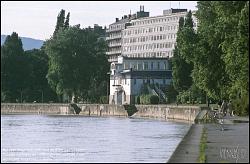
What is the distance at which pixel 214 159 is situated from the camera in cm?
3234

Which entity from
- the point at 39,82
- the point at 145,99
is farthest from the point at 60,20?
the point at 145,99

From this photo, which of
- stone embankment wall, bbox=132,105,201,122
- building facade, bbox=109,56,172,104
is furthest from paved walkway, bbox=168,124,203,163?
building facade, bbox=109,56,172,104

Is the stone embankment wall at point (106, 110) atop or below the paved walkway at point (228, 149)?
atop

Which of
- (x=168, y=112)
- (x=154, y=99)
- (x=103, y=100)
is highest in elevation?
(x=103, y=100)

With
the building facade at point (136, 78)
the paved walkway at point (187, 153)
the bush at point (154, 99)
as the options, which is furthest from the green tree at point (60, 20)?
the paved walkway at point (187, 153)

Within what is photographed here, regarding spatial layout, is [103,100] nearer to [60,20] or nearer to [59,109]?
[59,109]

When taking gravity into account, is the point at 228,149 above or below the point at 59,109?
below

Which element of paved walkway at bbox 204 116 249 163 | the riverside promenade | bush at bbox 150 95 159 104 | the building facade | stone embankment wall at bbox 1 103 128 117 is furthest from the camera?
the building facade

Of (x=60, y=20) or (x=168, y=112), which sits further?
(x=60, y=20)

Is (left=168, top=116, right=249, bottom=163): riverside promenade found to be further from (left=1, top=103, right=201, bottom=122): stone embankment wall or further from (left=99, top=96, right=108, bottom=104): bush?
(left=99, top=96, right=108, bottom=104): bush

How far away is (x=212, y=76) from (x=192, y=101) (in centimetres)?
5506

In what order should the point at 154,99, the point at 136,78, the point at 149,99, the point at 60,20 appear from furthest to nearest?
1. the point at 60,20
2. the point at 136,78
3. the point at 149,99
4. the point at 154,99

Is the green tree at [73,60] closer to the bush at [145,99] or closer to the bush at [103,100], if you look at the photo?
the bush at [103,100]

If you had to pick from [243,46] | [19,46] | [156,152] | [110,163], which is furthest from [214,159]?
[19,46]
